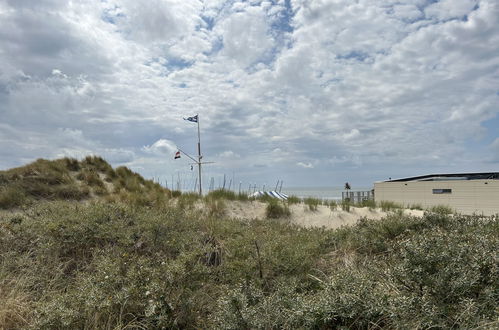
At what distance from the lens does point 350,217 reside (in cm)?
1340

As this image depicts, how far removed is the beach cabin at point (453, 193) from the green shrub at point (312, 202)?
15.3 metres

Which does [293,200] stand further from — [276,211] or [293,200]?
[276,211]

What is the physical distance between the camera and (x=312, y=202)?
1444 centimetres

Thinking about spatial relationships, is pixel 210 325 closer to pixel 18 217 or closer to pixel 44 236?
pixel 44 236

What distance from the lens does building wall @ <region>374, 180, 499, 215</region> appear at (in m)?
29.3

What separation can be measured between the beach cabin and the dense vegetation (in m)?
24.4

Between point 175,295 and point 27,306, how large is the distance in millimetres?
1823

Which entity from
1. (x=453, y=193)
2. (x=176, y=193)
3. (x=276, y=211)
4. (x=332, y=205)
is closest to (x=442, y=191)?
(x=453, y=193)

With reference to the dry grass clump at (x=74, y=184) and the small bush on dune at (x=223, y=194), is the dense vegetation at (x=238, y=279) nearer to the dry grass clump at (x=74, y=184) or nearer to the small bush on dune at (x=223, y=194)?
the dry grass clump at (x=74, y=184)

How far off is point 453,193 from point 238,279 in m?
32.1

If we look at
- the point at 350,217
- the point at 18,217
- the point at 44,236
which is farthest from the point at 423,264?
the point at 350,217

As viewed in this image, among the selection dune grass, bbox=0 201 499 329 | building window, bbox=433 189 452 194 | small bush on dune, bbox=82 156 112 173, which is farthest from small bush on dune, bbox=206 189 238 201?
building window, bbox=433 189 452 194

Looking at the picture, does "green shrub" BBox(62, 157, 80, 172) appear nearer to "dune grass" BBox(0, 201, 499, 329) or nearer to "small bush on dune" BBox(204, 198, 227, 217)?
"small bush on dune" BBox(204, 198, 227, 217)

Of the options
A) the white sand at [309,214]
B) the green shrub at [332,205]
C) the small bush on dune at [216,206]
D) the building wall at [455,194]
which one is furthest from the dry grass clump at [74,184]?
the building wall at [455,194]
